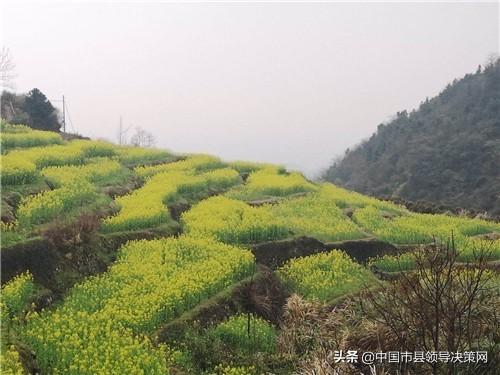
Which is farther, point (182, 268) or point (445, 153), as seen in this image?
point (445, 153)

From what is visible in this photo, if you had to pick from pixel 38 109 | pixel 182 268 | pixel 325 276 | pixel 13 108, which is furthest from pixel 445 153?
pixel 182 268

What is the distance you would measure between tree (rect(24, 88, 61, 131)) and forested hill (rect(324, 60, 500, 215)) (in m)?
49.8

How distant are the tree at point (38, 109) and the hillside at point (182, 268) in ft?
51.8

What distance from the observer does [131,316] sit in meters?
11.8

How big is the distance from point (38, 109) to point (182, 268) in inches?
1262

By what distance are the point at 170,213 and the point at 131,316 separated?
9257 millimetres

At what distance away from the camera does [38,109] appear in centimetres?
4191

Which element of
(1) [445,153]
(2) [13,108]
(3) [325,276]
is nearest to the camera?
(3) [325,276]

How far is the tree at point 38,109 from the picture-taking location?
41.7m

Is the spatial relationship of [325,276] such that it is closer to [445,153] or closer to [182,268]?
[182,268]

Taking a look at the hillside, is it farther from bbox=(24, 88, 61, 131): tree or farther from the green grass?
bbox=(24, 88, 61, 131): tree

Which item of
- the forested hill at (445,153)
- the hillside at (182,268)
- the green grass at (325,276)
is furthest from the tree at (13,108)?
the forested hill at (445,153)

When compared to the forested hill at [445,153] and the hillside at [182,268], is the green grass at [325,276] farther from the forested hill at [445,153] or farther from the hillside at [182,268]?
the forested hill at [445,153]

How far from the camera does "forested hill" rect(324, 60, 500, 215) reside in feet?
243
